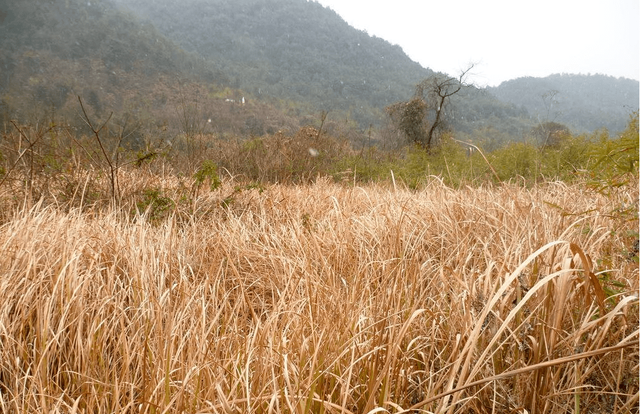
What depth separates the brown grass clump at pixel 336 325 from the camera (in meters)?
1.02

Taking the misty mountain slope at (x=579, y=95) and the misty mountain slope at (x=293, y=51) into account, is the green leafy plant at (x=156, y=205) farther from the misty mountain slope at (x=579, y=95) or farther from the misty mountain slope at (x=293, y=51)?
the misty mountain slope at (x=579, y=95)

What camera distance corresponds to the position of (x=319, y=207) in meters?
3.78

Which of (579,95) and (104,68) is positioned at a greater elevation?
(579,95)

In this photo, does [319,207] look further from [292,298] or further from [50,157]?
[50,157]

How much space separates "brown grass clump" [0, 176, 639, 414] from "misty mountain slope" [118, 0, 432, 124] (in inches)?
2218

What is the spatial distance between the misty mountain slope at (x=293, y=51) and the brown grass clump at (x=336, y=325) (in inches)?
2218

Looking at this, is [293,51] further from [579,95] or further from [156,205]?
[156,205]

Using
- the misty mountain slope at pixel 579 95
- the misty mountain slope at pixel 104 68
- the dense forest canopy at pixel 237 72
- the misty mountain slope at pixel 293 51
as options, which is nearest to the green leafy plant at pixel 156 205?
the dense forest canopy at pixel 237 72

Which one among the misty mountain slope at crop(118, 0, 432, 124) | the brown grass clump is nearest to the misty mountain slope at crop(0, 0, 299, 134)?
the misty mountain slope at crop(118, 0, 432, 124)

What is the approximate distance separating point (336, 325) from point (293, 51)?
8978 cm

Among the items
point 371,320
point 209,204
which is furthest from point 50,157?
point 371,320

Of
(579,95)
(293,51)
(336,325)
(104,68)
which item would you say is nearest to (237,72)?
(293,51)

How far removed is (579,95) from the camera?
258 ft

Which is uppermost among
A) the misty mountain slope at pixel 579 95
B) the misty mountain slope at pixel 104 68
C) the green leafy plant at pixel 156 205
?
the misty mountain slope at pixel 579 95
